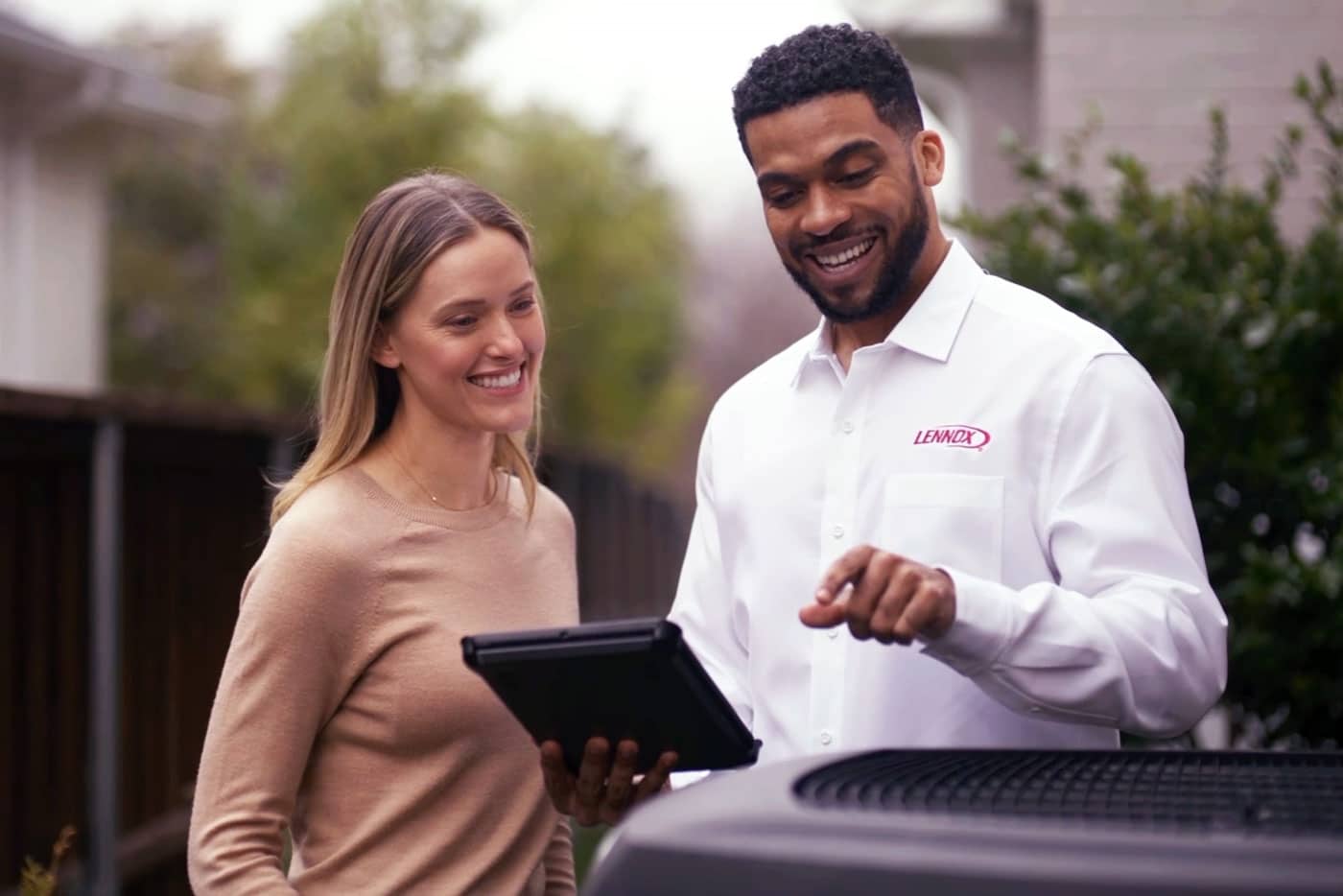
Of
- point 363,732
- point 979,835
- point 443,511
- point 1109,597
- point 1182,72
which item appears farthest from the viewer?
point 1182,72

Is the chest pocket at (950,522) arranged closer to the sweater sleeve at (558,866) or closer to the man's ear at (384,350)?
the sweater sleeve at (558,866)

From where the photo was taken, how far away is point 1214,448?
4.80m

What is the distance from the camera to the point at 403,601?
2.59 meters

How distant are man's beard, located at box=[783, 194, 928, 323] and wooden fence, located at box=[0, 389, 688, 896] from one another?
3.85 meters

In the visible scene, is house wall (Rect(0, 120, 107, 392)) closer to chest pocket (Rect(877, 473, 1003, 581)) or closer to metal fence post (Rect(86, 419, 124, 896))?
metal fence post (Rect(86, 419, 124, 896))

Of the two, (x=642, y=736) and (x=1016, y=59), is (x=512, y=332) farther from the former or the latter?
(x=1016, y=59)

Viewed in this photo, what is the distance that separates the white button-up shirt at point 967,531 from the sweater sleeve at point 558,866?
33cm

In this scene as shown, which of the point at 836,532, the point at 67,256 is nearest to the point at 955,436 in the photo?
the point at 836,532

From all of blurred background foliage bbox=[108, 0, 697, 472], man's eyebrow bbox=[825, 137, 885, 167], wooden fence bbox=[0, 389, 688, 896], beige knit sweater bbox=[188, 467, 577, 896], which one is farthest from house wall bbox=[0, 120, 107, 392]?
man's eyebrow bbox=[825, 137, 885, 167]

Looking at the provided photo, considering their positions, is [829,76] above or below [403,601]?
above

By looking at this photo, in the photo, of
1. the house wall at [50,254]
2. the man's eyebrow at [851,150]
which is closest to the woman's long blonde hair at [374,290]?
the man's eyebrow at [851,150]

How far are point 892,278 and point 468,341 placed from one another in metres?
0.64

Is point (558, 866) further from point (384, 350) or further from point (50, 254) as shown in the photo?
point (50, 254)

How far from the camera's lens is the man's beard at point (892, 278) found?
8.68 feet
